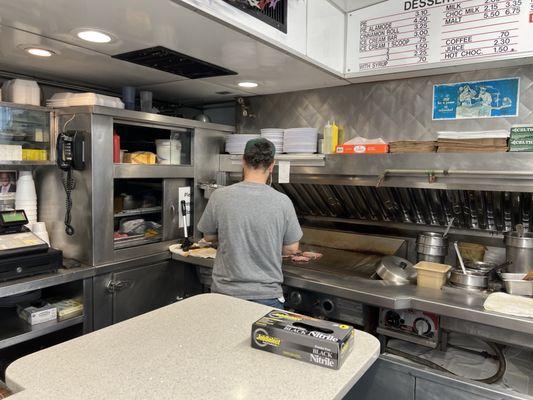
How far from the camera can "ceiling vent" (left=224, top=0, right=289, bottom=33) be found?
70.7 inches

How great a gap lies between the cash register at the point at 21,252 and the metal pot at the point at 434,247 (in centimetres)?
225

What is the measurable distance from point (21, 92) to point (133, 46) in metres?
0.86

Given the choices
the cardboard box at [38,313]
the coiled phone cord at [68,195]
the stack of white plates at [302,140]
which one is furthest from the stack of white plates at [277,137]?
the cardboard box at [38,313]

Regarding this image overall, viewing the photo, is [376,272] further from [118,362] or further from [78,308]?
[78,308]

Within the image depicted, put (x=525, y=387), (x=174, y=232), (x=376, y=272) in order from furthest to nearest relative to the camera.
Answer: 1. (x=174, y=232)
2. (x=376, y=272)
3. (x=525, y=387)

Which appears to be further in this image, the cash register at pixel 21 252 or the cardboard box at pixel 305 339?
the cash register at pixel 21 252

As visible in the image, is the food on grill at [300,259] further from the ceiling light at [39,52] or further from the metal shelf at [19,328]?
the ceiling light at [39,52]

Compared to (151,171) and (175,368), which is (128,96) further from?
Result: (175,368)

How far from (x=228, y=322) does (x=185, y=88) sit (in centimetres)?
226

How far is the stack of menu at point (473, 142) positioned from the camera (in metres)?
2.10

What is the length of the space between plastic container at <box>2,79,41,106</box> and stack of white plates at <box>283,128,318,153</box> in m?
1.72

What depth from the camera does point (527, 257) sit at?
2127mm

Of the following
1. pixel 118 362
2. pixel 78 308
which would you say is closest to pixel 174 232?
pixel 78 308

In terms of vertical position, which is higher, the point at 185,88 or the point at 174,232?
the point at 185,88
